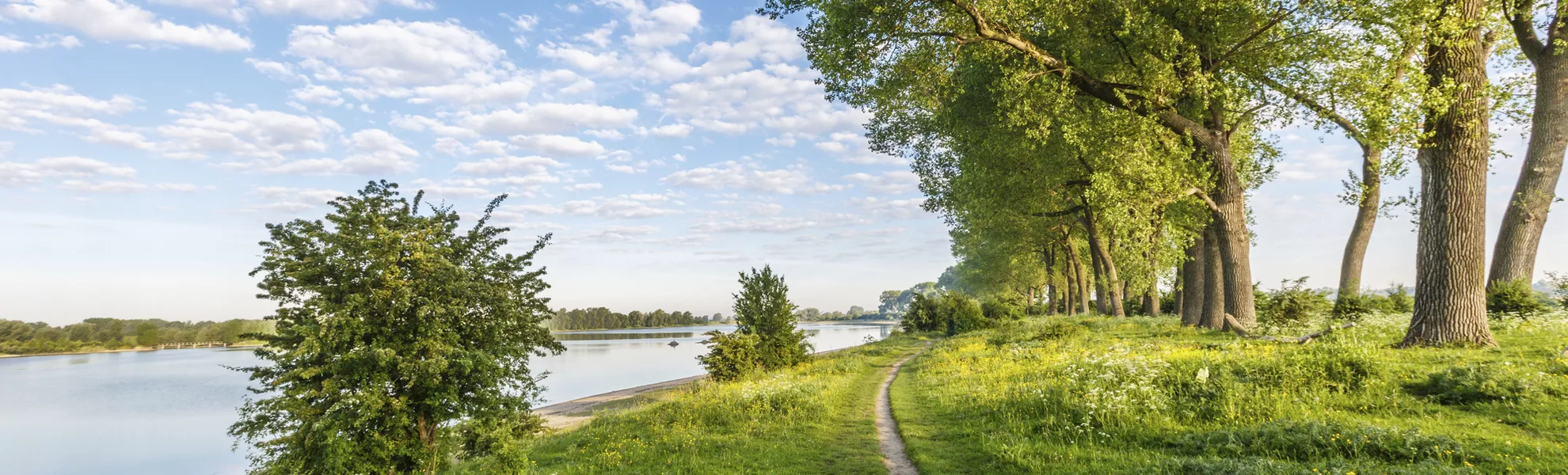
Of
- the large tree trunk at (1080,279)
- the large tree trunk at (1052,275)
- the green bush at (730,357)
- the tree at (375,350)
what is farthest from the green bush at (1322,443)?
the large tree trunk at (1052,275)

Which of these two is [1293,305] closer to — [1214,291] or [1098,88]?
[1214,291]

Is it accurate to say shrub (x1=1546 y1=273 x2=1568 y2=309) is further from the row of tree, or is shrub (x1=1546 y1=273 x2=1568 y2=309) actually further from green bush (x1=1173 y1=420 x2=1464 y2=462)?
green bush (x1=1173 y1=420 x2=1464 y2=462)

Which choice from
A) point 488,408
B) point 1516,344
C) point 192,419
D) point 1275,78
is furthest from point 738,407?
point 192,419

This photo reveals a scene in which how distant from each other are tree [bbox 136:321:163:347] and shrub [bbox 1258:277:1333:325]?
134522 millimetres

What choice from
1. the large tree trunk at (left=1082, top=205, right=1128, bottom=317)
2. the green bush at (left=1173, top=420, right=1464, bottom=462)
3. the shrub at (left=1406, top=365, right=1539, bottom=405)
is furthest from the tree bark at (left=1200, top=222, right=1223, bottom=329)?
the green bush at (left=1173, top=420, right=1464, bottom=462)

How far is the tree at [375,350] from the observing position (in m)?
8.21

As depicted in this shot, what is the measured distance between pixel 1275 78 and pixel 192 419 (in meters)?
45.7

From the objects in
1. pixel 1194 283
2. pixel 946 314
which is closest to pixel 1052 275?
pixel 946 314

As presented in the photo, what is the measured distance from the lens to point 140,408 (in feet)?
105

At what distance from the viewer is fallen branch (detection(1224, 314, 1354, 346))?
45.9 feet

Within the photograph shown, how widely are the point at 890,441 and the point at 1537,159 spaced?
19.6 m

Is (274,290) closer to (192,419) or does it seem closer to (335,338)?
(335,338)

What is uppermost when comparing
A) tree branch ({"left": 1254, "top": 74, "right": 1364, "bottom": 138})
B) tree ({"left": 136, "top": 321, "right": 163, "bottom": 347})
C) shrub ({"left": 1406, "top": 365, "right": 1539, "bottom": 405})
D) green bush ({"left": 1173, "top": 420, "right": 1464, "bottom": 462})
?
tree branch ({"left": 1254, "top": 74, "right": 1364, "bottom": 138})

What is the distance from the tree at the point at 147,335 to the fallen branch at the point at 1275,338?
133153 millimetres
